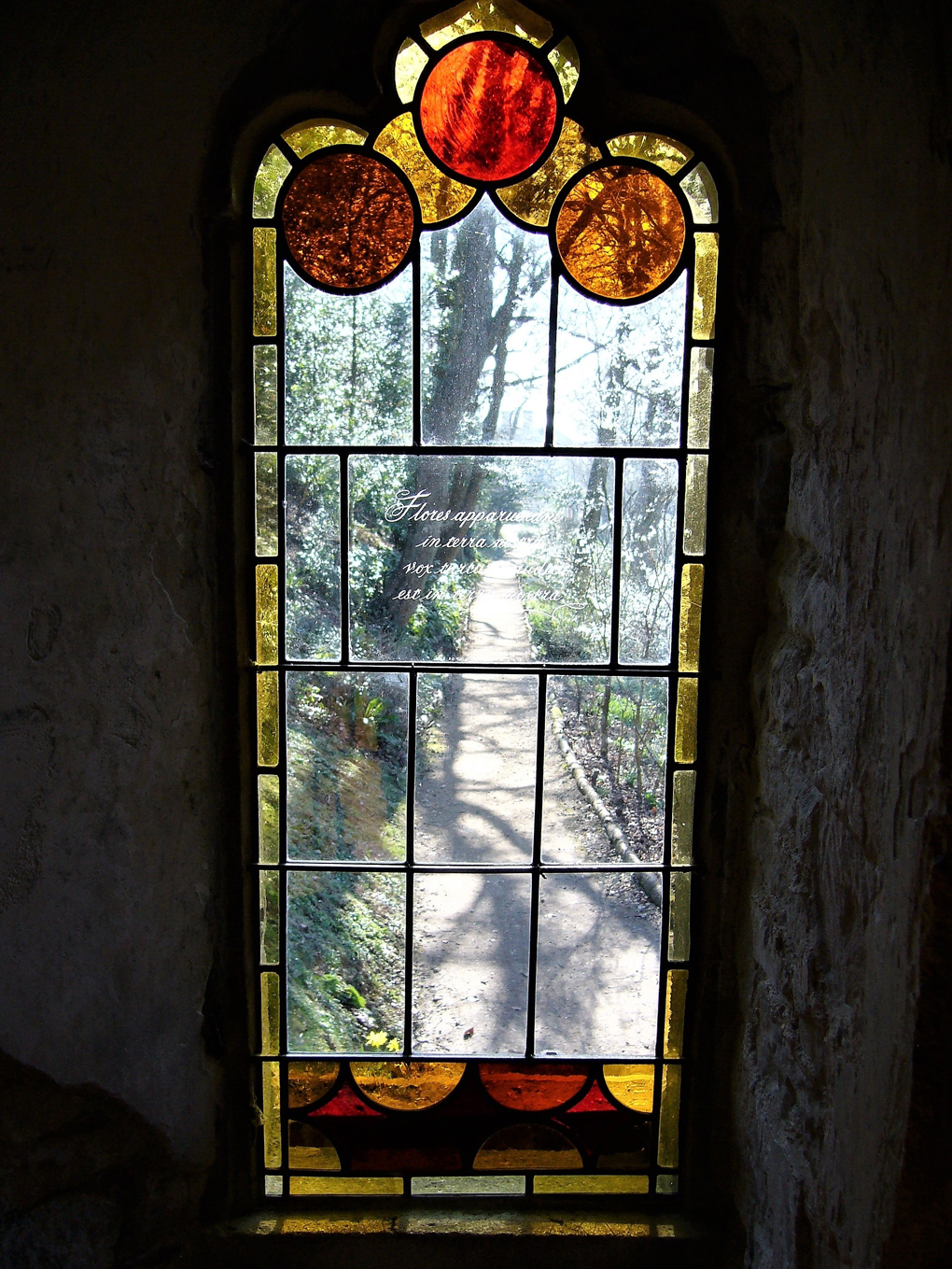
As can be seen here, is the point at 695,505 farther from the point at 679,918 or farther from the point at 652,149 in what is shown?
the point at 679,918

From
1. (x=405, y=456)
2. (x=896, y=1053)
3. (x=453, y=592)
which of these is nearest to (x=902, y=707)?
(x=896, y=1053)

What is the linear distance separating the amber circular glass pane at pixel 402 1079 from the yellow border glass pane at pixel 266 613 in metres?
0.83

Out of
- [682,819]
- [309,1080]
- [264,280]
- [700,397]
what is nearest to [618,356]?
[700,397]

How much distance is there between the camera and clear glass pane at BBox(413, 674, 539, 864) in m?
1.70

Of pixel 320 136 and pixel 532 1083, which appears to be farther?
pixel 532 1083

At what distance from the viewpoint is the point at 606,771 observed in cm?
173

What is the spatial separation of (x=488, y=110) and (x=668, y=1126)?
1964 mm

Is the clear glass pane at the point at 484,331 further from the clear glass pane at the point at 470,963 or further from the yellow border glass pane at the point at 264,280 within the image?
the clear glass pane at the point at 470,963

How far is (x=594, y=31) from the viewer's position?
5.04 ft

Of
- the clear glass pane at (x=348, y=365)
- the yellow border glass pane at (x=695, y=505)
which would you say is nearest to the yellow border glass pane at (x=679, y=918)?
the yellow border glass pane at (x=695, y=505)

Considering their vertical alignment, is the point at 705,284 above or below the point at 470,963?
above

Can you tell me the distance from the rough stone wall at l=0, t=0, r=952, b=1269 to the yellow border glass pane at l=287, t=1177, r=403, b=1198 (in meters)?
0.16

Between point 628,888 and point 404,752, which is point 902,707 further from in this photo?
point 404,752

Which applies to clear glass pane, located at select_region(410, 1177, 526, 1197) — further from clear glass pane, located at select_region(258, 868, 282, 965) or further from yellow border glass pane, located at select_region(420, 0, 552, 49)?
yellow border glass pane, located at select_region(420, 0, 552, 49)
